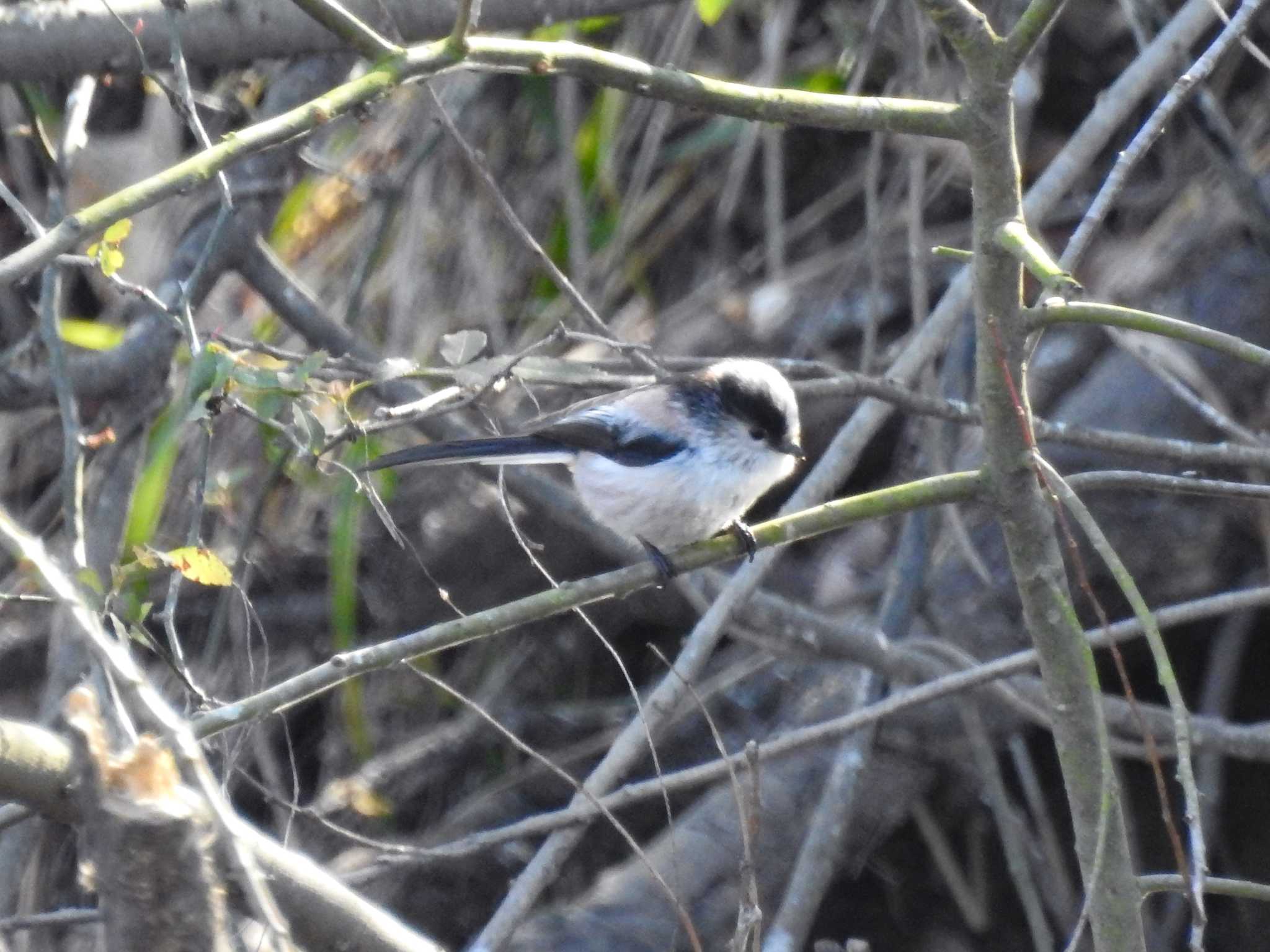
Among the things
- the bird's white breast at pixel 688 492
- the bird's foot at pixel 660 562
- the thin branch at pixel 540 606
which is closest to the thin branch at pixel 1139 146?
the thin branch at pixel 540 606

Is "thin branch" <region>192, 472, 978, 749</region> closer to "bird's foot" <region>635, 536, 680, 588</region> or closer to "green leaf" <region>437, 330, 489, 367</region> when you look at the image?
"bird's foot" <region>635, 536, 680, 588</region>

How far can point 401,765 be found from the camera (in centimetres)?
500

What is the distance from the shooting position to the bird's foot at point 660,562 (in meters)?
2.84

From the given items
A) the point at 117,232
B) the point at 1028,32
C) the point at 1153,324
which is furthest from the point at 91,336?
the point at 1153,324

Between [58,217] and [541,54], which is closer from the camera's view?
[541,54]

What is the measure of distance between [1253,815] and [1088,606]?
3.51 feet

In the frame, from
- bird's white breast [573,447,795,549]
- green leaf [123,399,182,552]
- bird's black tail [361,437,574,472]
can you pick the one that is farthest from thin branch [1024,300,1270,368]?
green leaf [123,399,182,552]

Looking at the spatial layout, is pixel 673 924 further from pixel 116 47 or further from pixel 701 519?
pixel 116 47

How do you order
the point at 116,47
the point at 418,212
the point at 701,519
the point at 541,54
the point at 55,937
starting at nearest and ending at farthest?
1. the point at 541,54
2. the point at 116,47
3. the point at 701,519
4. the point at 55,937
5. the point at 418,212

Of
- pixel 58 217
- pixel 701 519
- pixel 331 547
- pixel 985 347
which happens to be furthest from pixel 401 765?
pixel 985 347

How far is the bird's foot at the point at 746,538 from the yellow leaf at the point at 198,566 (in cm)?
96

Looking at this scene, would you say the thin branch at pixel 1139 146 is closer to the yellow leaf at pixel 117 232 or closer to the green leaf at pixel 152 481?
the yellow leaf at pixel 117 232

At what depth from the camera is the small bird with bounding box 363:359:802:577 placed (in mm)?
3715

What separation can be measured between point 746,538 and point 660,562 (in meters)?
0.21
